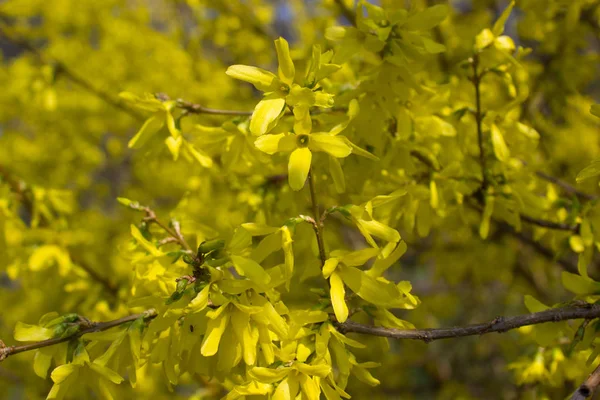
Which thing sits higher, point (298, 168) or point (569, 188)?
point (298, 168)

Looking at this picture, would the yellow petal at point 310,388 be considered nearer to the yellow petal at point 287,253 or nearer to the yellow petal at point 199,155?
the yellow petal at point 287,253

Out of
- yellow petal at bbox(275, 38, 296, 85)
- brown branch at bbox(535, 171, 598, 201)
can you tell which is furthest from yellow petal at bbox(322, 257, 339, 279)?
brown branch at bbox(535, 171, 598, 201)

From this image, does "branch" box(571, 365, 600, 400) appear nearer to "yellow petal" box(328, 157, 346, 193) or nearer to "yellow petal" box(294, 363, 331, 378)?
"yellow petal" box(294, 363, 331, 378)

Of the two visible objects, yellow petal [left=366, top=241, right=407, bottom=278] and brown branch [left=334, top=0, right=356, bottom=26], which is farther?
brown branch [left=334, top=0, right=356, bottom=26]

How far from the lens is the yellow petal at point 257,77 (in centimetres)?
116

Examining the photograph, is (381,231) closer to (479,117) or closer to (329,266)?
(329,266)

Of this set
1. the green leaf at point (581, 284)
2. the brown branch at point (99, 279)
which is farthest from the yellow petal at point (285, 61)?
the brown branch at point (99, 279)

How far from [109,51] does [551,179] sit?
3.22 meters

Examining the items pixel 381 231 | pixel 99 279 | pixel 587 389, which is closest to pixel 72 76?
pixel 99 279

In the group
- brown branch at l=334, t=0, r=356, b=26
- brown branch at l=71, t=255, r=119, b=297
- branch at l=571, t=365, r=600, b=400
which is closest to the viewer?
branch at l=571, t=365, r=600, b=400

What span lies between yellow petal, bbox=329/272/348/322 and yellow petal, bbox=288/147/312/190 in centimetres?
22

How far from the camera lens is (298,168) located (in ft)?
3.60

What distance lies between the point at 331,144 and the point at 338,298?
12.7 inches

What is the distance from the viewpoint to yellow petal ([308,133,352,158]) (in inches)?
44.1
